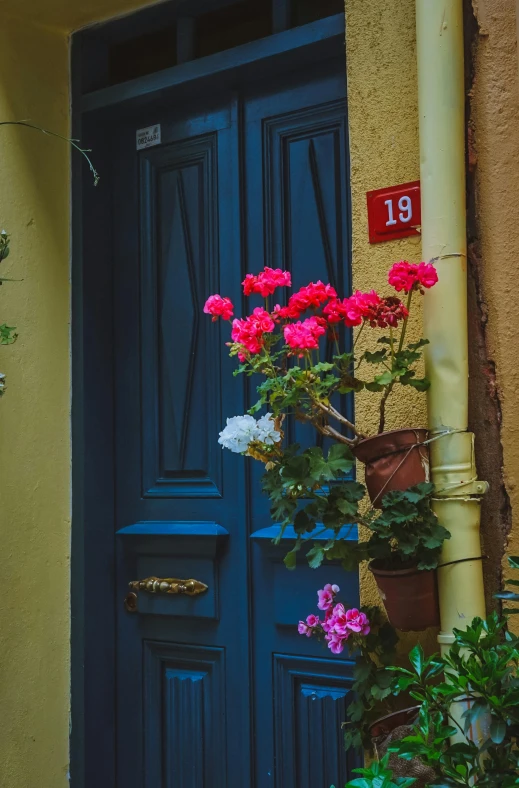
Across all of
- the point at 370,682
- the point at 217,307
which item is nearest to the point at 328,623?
the point at 370,682

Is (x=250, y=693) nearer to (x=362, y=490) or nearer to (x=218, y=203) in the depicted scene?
(x=362, y=490)

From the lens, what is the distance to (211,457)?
10.3 ft

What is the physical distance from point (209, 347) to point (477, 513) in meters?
1.26

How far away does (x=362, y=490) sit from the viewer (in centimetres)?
219

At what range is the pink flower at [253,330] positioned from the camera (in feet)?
7.18

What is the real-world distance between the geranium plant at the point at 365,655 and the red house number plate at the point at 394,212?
0.99 meters

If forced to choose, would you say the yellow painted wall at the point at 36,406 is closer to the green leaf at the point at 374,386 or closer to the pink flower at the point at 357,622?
the pink flower at the point at 357,622

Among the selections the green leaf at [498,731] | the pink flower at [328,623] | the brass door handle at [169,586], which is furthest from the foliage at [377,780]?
the brass door handle at [169,586]

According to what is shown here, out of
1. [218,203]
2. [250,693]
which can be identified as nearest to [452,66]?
[218,203]

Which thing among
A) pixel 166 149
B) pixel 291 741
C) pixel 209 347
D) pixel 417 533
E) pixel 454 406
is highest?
pixel 166 149

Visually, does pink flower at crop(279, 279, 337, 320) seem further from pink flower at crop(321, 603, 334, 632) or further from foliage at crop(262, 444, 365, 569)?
pink flower at crop(321, 603, 334, 632)

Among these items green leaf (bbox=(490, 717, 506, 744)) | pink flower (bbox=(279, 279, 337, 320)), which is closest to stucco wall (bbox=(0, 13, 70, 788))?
pink flower (bbox=(279, 279, 337, 320))

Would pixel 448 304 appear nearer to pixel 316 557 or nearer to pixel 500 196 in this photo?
pixel 500 196

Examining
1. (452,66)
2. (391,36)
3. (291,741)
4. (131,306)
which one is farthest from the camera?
(131,306)
